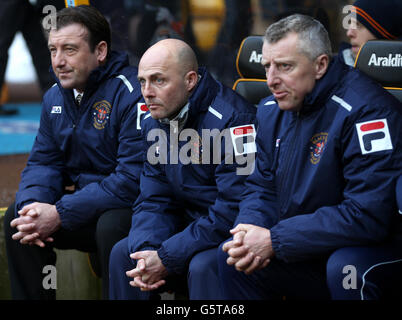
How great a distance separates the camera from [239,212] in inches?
103

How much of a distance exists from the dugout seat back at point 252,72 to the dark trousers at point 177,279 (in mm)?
973

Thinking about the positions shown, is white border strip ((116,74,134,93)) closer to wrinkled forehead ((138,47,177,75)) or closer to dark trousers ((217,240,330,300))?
wrinkled forehead ((138,47,177,75))

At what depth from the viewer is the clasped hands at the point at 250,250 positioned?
2398 mm

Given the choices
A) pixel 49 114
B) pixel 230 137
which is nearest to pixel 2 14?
pixel 49 114

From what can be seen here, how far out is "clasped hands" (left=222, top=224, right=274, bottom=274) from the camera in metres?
2.40

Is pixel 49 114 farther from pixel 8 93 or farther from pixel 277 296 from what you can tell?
pixel 8 93

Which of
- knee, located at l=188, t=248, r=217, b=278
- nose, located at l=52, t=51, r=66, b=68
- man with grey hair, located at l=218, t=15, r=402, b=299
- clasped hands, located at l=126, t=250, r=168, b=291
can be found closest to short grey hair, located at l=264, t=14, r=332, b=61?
man with grey hair, located at l=218, t=15, r=402, b=299

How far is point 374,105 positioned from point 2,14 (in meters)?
3.57

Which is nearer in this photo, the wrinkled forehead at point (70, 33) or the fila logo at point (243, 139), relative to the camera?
the fila logo at point (243, 139)

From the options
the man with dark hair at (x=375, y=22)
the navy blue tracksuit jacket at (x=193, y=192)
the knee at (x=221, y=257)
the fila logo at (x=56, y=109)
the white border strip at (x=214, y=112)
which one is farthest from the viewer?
the man with dark hair at (x=375, y=22)

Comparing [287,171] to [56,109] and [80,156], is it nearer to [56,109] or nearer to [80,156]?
[80,156]

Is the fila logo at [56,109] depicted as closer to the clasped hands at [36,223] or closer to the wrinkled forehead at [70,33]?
the wrinkled forehead at [70,33]

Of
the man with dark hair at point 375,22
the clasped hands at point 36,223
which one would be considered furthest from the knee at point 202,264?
the man with dark hair at point 375,22

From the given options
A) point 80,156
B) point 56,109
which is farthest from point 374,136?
point 56,109
